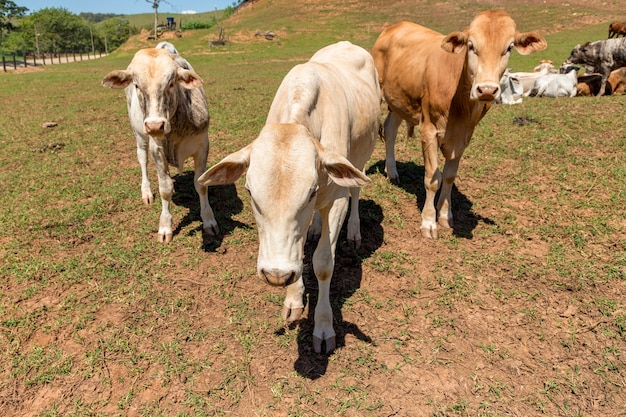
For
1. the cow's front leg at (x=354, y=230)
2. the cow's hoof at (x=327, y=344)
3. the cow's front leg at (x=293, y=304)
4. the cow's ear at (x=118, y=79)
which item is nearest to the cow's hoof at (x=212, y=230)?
the cow's front leg at (x=354, y=230)

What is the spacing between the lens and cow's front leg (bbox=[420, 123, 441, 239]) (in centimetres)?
477

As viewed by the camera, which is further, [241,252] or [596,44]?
[596,44]

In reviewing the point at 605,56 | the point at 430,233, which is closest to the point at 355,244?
the point at 430,233

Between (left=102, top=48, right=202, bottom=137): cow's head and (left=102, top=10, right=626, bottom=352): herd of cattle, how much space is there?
0.01 metres

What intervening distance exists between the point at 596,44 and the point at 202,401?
14234 mm

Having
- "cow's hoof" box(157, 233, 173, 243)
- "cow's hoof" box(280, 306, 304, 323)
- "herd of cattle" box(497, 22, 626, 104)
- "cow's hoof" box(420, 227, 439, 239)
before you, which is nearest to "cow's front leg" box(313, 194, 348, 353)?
"cow's hoof" box(280, 306, 304, 323)

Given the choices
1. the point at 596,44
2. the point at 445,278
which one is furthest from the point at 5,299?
the point at 596,44

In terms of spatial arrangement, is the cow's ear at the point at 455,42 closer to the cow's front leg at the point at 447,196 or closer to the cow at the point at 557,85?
the cow's front leg at the point at 447,196

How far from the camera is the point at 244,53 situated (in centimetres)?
3042

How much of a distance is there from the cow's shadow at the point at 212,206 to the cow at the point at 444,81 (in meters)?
2.44

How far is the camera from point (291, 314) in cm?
357

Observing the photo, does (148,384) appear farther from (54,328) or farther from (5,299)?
(5,299)

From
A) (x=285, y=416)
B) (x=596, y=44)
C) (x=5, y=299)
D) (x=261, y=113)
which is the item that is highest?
(x=596, y=44)

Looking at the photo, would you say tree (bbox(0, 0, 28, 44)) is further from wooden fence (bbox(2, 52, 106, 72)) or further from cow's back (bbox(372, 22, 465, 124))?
cow's back (bbox(372, 22, 465, 124))
